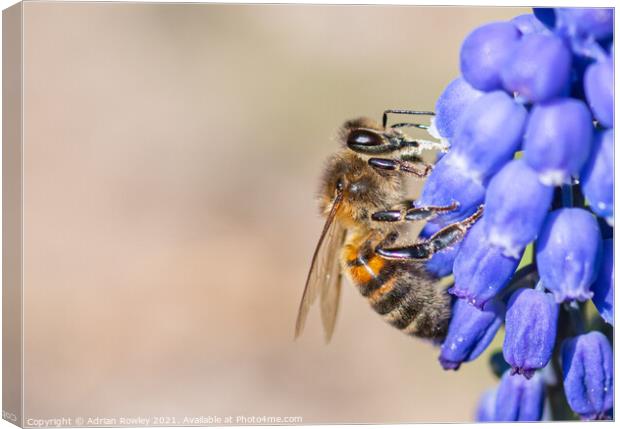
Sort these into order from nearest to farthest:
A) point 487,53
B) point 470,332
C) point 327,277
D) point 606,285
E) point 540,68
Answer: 1. point 540,68
2. point 487,53
3. point 606,285
4. point 470,332
5. point 327,277

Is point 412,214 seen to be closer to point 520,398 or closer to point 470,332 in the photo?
point 470,332

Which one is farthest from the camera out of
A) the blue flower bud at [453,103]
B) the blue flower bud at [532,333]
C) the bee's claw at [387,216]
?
the bee's claw at [387,216]

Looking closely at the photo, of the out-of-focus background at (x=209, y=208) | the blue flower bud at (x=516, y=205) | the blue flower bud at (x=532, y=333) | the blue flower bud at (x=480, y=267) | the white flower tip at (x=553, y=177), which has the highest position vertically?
the white flower tip at (x=553, y=177)

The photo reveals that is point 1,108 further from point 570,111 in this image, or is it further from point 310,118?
point 310,118

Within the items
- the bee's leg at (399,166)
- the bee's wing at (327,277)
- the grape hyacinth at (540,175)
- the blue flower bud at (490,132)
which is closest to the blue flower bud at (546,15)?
the grape hyacinth at (540,175)

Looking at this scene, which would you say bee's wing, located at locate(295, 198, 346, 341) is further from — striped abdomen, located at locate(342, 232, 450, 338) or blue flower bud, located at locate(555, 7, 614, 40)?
blue flower bud, located at locate(555, 7, 614, 40)

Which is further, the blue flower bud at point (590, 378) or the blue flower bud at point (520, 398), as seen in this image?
the blue flower bud at point (520, 398)

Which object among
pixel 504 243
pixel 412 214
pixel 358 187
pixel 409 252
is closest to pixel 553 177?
pixel 504 243

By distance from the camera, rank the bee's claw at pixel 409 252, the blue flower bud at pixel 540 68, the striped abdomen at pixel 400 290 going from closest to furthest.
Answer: the blue flower bud at pixel 540 68
the bee's claw at pixel 409 252
the striped abdomen at pixel 400 290

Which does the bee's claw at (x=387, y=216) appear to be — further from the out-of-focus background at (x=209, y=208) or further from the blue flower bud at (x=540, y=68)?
the out-of-focus background at (x=209, y=208)
